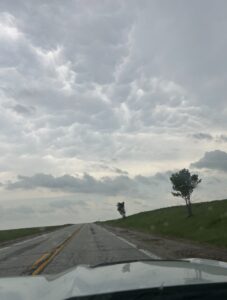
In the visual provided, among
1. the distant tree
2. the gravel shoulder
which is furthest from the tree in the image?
the distant tree

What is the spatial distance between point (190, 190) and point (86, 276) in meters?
47.4

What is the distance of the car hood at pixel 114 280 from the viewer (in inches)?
135

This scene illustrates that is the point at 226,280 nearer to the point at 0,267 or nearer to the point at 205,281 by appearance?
the point at 205,281

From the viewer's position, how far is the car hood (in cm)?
343

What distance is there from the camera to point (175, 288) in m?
3.31

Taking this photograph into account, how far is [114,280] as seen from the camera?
12.3ft

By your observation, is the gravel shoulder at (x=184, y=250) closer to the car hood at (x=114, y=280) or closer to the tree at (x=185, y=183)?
the car hood at (x=114, y=280)

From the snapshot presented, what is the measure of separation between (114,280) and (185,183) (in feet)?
156

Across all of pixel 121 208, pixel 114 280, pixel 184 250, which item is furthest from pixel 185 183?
pixel 121 208

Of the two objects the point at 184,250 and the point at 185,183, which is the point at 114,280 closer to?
the point at 184,250

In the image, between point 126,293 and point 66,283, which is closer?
point 126,293

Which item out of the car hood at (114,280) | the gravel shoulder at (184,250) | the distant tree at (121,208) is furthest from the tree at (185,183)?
the distant tree at (121,208)

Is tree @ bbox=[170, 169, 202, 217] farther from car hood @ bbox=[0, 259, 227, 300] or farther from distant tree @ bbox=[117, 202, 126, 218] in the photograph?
distant tree @ bbox=[117, 202, 126, 218]

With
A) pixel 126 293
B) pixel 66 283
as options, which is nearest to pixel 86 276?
pixel 66 283
